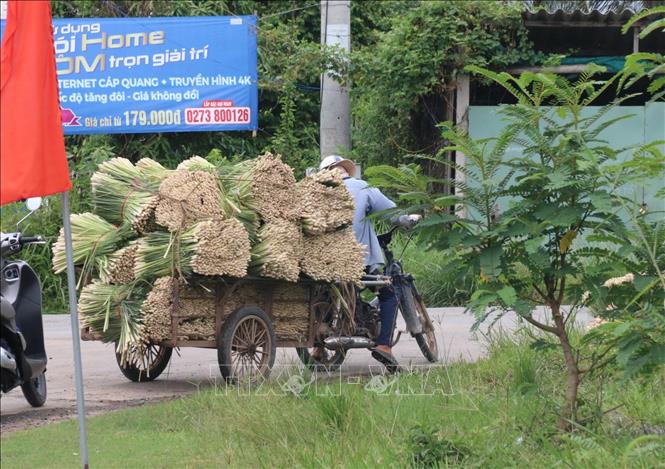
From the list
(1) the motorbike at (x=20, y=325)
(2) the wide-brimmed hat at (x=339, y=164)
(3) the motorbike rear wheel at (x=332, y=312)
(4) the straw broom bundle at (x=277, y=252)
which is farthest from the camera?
(2) the wide-brimmed hat at (x=339, y=164)

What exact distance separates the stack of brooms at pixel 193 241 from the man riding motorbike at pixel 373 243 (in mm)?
324

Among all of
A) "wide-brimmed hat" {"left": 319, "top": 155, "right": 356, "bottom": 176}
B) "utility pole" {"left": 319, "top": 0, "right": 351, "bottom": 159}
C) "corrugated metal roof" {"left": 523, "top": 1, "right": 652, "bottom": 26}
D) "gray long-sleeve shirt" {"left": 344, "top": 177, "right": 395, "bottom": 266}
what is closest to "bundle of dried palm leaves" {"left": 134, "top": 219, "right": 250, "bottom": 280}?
"gray long-sleeve shirt" {"left": 344, "top": 177, "right": 395, "bottom": 266}

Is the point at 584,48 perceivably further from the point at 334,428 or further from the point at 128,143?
the point at 334,428

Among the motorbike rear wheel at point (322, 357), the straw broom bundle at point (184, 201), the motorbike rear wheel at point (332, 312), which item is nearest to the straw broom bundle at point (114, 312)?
the straw broom bundle at point (184, 201)

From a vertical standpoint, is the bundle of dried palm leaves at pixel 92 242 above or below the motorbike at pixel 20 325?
above

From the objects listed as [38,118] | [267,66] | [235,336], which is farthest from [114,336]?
[267,66]

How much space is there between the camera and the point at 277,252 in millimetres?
8398

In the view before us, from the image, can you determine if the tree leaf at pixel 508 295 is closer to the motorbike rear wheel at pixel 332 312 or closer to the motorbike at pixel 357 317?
the motorbike at pixel 357 317

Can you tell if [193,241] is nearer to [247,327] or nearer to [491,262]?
[247,327]

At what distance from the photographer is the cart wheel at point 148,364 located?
9.22 meters

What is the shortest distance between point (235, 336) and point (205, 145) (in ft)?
32.1

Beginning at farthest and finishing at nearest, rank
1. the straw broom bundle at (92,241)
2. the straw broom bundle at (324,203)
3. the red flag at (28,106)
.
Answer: the straw broom bundle at (324,203) → the straw broom bundle at (92,241) → the red flag at (28,106)

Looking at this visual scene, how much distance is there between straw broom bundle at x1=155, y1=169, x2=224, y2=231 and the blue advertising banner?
29.0ft

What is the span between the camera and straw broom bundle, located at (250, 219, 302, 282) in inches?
331
